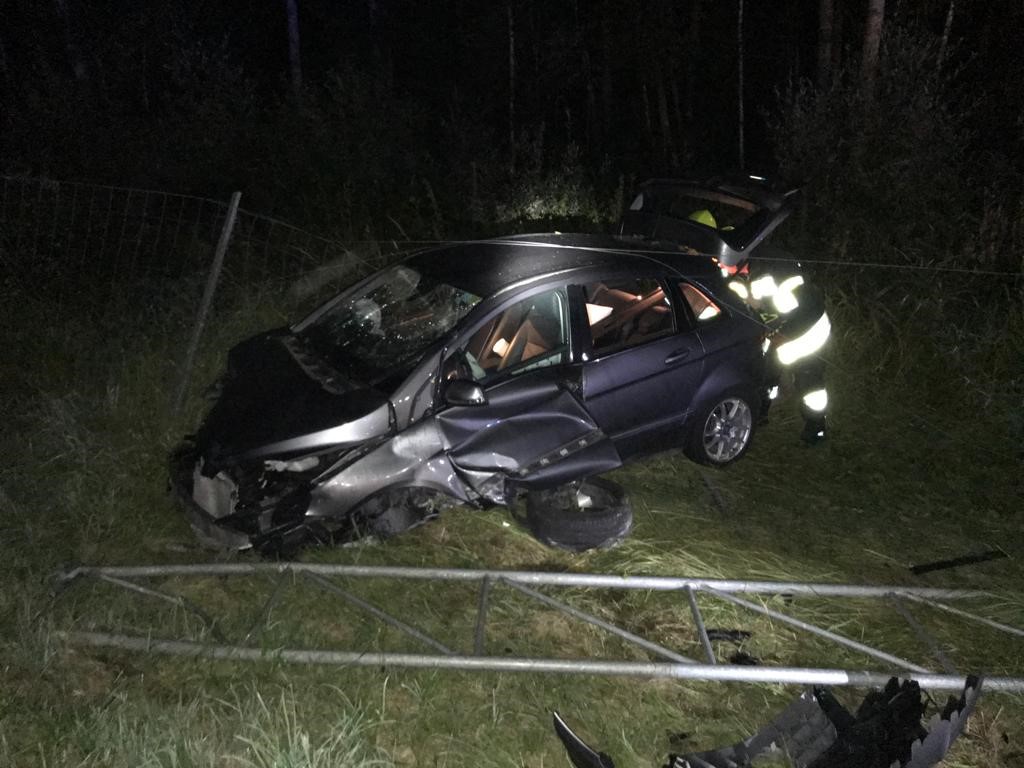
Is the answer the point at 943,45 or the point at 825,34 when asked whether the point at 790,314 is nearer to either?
the point at 943,45

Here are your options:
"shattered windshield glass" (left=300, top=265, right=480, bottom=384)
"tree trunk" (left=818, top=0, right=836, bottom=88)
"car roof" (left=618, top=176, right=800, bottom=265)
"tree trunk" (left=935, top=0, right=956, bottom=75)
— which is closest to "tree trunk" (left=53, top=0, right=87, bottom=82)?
"tree trunk" (left=818, top=0, right=836, bottom=88)

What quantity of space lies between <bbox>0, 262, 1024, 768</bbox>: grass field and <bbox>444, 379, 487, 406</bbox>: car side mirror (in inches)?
35.8

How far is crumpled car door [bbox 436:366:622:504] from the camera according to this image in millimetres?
4148

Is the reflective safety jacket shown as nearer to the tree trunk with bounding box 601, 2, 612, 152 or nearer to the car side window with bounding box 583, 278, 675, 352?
the car side window with bounding box 583, 278, 675, 352

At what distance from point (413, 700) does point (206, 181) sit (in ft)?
35.5

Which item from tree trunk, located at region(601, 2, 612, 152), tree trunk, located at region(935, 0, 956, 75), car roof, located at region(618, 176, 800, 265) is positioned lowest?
tree trunk, located at region(601, 2, 612, 152)

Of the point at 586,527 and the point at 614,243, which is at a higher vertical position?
the point at 614,243

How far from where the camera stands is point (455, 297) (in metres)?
4.60

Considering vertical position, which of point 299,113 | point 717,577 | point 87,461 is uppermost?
point 299,113

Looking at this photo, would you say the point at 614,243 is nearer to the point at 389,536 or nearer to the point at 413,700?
the point at 389,536

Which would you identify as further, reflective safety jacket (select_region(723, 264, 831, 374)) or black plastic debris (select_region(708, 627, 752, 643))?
reflective safety jacket (select_region(723, 264, 831, 374))

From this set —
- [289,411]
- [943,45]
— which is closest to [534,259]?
[289,411]

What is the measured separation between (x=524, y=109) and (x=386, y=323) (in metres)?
19.2

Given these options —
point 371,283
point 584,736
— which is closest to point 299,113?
point 371,283
